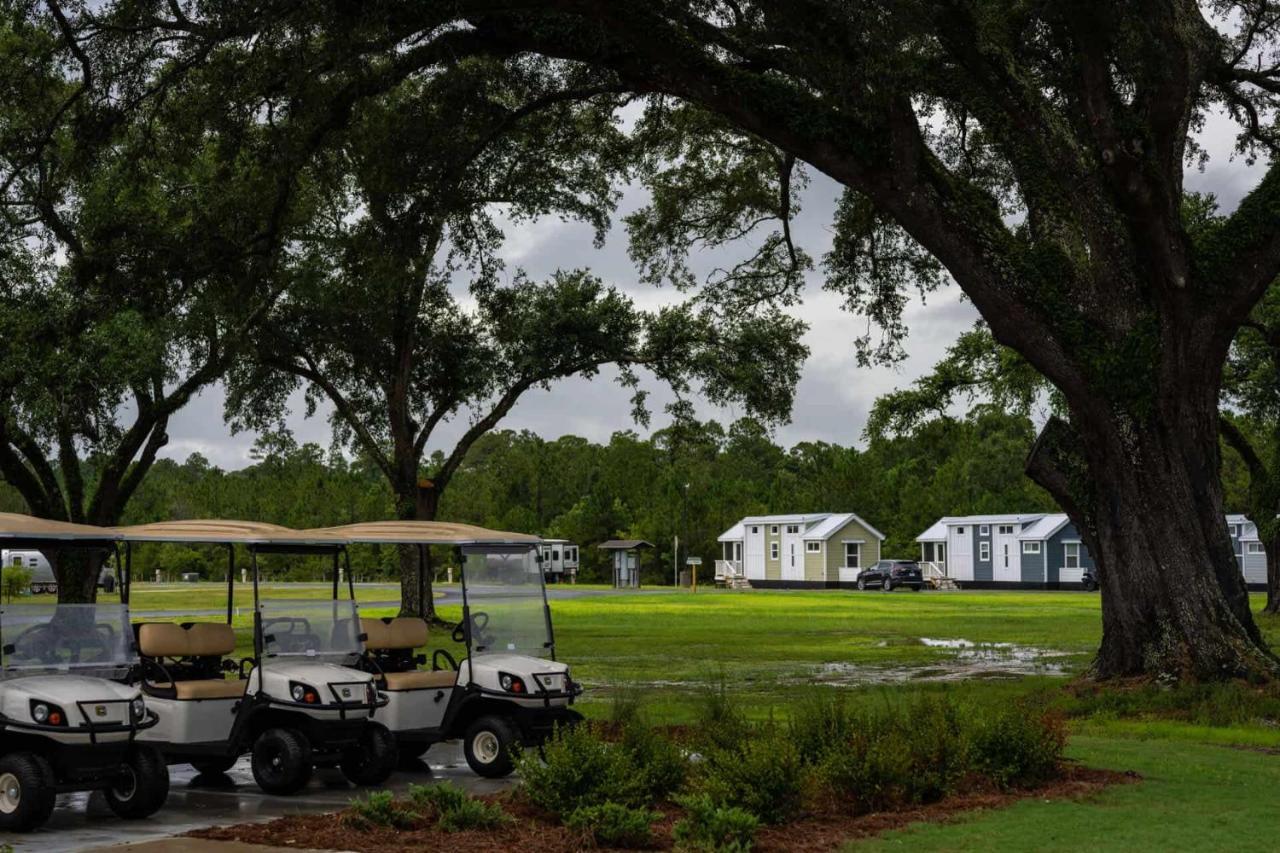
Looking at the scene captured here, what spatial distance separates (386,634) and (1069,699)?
28.9 ft

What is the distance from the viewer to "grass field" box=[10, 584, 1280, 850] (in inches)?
384

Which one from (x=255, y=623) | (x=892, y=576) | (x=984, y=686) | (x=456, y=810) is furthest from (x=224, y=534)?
(x=892, y=576)

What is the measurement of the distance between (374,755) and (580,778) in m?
2.97

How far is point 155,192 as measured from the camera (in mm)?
27359

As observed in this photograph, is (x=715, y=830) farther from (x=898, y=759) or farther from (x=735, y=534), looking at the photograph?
(x=735, y=534)

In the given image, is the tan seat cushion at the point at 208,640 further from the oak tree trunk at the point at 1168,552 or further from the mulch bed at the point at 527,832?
the oak tree trunk at the point at 1168,552

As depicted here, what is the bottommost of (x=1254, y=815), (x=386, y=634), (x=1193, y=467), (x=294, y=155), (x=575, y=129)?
(x=1254, y=815)

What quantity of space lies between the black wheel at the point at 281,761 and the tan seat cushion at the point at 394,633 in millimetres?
1525

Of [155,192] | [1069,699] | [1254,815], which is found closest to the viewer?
[1254,815]

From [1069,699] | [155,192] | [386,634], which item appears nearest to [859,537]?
[155,192]

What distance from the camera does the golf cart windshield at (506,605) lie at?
13117mm

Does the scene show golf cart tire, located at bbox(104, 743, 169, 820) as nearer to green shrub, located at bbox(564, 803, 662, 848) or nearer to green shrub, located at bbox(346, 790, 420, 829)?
green shrub, located at bbox(346, 790, 420, 829)

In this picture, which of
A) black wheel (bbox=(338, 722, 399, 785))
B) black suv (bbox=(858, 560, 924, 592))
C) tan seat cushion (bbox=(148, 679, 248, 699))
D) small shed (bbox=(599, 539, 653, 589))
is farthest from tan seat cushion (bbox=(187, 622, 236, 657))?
small shed (bbox=(599, 539, 653, 589))

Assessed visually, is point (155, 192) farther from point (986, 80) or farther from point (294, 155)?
point (986, 80)
